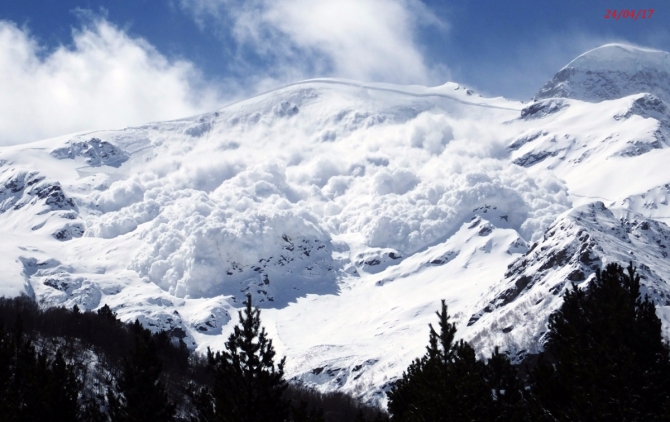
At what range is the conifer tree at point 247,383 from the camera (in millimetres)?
40500

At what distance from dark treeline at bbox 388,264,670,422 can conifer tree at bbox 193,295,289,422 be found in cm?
787

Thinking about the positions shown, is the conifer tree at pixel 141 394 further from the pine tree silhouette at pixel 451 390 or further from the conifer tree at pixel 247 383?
the pine tree silhouette at pixel 451 390

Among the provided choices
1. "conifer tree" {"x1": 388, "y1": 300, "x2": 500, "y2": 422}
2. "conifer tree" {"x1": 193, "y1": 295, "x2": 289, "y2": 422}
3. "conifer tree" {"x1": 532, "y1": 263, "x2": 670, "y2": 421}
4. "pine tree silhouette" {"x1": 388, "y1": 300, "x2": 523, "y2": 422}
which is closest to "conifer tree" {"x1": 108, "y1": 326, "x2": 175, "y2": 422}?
"conifer tree" {"x1": 193, "y1": 295, "x2": 289, "y2": 422}

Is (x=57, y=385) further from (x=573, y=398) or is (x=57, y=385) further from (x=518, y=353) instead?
(x=518, y=353)

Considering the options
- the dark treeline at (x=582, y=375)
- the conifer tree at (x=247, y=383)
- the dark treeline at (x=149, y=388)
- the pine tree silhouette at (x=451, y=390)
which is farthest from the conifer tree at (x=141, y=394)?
the pine tree silhouette at (x=451, y=390)

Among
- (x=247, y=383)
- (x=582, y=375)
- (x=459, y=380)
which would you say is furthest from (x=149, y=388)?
(x=582, y=375)

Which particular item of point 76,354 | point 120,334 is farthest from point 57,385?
point 120,334

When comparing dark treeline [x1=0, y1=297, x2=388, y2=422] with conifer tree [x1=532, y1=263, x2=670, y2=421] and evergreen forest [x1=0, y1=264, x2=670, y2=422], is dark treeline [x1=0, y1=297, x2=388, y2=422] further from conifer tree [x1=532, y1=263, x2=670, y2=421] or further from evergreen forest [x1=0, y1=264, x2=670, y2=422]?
conifer tree [x1=532, y1=263, x2=670, y2=421]

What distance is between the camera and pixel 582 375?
1662 inches

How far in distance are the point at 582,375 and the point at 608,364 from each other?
3.02 meters

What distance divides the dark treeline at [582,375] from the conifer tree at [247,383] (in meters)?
7.87

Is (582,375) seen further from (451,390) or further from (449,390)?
(449,390)

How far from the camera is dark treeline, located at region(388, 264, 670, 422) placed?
38.8m

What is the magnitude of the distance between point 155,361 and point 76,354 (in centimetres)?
6633
